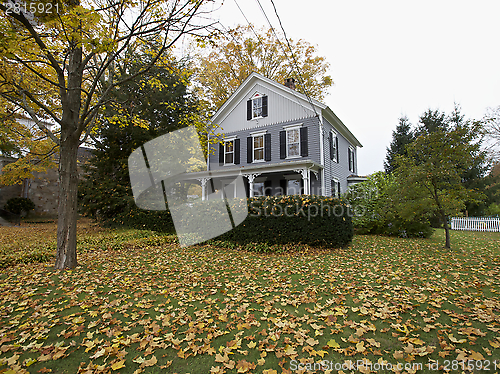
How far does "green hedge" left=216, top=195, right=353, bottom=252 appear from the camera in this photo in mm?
7848

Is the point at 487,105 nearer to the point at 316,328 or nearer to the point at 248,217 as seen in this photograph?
the point at 248,217

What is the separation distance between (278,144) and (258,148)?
1.31 meters

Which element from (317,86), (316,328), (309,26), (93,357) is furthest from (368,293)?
(317,86)

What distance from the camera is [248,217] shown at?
28.7ft

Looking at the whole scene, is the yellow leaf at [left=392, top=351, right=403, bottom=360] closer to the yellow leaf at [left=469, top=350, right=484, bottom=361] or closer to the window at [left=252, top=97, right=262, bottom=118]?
the yellow leaf at [left=469, top=350, right=484, bottom=361]

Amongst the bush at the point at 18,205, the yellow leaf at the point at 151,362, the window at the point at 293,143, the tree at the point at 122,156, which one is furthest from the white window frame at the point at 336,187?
the bush at the point at 18,205

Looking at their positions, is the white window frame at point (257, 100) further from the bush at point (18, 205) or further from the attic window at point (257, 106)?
the bush at point (18, 205)

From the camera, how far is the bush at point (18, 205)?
17.2 m

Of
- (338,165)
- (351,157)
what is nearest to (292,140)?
(338,165)

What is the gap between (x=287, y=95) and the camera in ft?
45.8

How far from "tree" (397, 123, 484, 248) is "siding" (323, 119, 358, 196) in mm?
4699

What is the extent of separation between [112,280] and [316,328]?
418 centimetres

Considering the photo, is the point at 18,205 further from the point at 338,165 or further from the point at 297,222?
the point at 338,165

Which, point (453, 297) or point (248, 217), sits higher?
point (248, 217)
